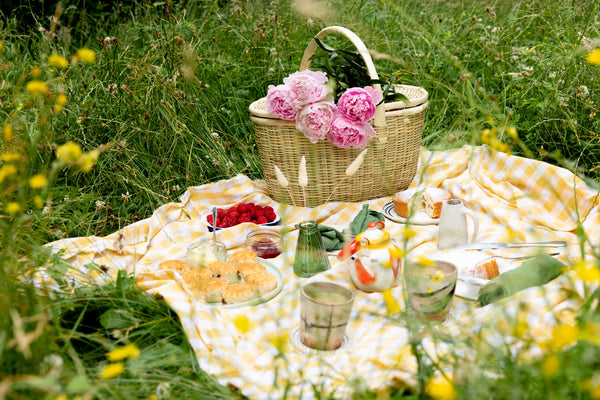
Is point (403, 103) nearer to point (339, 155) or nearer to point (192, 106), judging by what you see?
point (339, 155)

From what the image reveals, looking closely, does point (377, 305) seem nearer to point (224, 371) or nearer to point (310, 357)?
point (310, 357)

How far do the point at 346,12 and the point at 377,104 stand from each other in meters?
2.12

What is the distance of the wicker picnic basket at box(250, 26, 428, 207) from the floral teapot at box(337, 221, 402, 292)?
0.83 meters

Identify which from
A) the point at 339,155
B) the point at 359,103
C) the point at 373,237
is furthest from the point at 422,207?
the point at 373,237

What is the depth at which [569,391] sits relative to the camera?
4.69 ft

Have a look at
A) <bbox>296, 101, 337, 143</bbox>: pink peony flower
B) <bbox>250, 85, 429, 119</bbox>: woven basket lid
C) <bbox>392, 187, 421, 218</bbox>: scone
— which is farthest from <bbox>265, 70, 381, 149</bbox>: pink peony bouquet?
<bbox>392, 187, 421, 218</bbox>: scone

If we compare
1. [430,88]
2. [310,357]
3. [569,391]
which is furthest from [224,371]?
[430,88]

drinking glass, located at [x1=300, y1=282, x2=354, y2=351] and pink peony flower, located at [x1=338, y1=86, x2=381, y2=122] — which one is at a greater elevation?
pink peony flower, located at [x1=338, y1=86, x2=381, y2=122]

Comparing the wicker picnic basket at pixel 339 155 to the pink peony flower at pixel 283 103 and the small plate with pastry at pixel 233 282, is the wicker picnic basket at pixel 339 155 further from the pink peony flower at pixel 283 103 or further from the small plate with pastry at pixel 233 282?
the small plate with pastry at pixel 233 282

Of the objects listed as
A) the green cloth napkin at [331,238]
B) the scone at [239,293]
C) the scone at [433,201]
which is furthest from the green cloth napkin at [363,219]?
the scone at [239,293]

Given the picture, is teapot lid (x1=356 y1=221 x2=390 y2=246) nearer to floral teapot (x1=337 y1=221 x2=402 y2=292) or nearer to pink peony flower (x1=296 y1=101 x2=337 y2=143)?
floral teapot (x1=337 y1=221 x2=402 y2=292)

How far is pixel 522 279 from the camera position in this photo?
2123 mm

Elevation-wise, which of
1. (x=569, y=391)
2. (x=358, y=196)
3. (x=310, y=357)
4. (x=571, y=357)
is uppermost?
(x=571, y=357)

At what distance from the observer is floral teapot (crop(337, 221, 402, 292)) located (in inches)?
92.0
